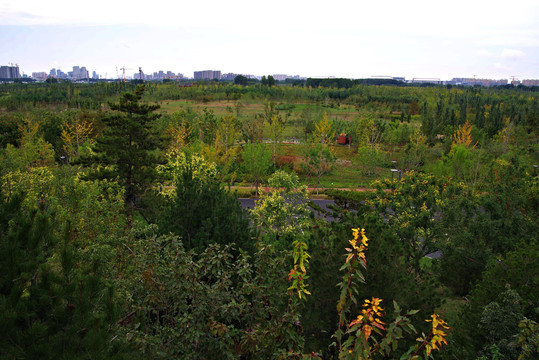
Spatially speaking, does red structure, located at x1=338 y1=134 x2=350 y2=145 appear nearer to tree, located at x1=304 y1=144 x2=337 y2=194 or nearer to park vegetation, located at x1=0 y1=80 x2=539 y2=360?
tree, located at x1=304 y1=144 x2=337 y2=194

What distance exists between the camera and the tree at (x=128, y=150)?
83.6ft

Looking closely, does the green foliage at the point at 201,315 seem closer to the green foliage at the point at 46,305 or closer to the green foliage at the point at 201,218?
the green foliage at the point at 46,305


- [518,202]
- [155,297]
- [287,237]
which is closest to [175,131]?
[287,237]

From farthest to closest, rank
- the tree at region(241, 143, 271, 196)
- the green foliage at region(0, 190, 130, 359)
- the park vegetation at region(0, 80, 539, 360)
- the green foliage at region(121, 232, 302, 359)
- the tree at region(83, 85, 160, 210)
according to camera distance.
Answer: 1. the tree at region(241, 143, 271, 196)
2. the tree at region(83, 85, 160, 210)
3. the green foliage at region(121, 232, 302, 359)
4. the park vegetation at region(0, 80, 539, 360)
5. the green foliage at region(0, 190, 130, 359)

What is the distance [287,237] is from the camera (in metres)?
13.8

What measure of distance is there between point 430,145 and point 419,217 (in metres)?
46.9

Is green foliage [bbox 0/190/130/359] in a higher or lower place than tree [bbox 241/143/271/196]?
higher

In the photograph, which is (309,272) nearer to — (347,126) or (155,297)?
(155,297)

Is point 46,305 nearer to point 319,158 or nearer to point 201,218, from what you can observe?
point 201,218

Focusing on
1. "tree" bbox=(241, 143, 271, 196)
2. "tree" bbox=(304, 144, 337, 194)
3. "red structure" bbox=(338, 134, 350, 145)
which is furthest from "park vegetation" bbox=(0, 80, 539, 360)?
"red structure" bbox=(338, 134, 350, 145)

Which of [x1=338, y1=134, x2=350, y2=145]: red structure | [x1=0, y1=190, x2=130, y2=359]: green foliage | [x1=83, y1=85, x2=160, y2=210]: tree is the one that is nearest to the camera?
[x1=0, y1=190, x2=130, y2=359]: green foliage

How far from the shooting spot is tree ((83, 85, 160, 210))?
25.5 metres

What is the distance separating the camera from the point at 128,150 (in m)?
25.7

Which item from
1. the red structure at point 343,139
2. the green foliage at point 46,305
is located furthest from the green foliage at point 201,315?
the red structure at point 343,139
